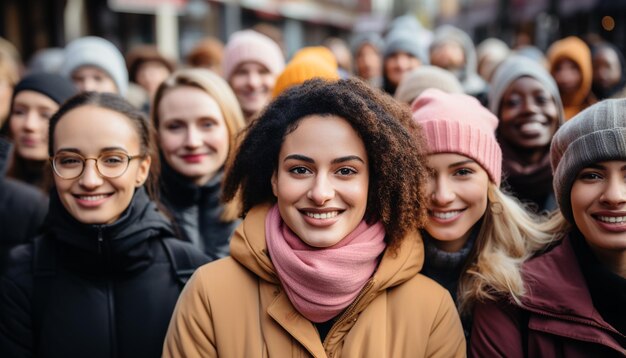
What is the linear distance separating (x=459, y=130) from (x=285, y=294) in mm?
1187

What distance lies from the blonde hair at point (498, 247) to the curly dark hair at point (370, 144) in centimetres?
44

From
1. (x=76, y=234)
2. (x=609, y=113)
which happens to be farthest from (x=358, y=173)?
(x=76, y=234)

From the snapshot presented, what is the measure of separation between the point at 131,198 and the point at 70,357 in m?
0.78

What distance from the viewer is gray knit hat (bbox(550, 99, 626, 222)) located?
7.90ft

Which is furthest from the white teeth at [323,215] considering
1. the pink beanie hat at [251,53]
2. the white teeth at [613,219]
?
the pink beanie hat at [251,53]

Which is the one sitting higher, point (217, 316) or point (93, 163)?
point (93, 163)

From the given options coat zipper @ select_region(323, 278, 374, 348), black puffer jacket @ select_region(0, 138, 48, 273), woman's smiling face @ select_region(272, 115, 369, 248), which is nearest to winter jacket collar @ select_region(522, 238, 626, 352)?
coat zipper @ select_region(323, 278, 374, 348)

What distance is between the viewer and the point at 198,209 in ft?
12.4

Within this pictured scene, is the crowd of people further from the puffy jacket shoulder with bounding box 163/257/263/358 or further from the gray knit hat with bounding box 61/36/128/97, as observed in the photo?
the gray knit hat with bounding box 61/36/128/97

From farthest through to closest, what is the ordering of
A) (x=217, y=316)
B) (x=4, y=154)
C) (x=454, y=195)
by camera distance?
(x=4, y=154)
(x=454, y=195)
(x=217, y=316)

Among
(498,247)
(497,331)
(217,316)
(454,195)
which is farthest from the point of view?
(498,247)

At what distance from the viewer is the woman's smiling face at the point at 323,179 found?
2367 millimetres

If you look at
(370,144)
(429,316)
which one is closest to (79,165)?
(370,144)

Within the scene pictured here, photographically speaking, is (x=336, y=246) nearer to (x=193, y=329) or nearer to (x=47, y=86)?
(x=193, y=329)
